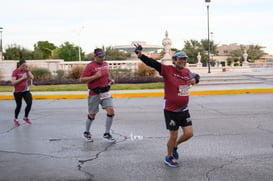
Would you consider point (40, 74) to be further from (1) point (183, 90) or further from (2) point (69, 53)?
(2) point (69, 53)

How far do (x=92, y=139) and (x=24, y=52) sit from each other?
44.8 metres

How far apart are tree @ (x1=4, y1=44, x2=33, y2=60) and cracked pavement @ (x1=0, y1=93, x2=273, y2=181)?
39.7 metres

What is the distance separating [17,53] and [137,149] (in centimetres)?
4628

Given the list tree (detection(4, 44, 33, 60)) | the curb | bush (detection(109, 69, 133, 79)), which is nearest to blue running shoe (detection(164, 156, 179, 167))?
the curb

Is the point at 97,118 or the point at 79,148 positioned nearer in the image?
the point at 79,148

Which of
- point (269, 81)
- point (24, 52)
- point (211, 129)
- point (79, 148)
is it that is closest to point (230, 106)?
point (211, 129)

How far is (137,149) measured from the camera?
662 cm

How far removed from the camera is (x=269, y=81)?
73.7ft

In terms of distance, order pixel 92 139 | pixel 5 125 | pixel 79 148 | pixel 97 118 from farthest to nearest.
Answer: pixel 97 118 → pixel 5 125 → pixel 92 139 → pixel 79 148

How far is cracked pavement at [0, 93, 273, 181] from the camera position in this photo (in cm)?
512

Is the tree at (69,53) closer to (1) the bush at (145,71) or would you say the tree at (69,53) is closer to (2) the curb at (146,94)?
(1) the bush at (145,71)

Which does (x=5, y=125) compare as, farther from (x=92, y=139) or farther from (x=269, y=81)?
(x=269, y=81)

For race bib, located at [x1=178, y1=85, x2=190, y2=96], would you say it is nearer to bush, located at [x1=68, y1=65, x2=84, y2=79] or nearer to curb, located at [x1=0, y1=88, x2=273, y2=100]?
curb, located at [x1=0, y1=88, x2=273, y2=100]

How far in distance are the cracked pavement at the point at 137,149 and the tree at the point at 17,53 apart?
3971 centimetres
